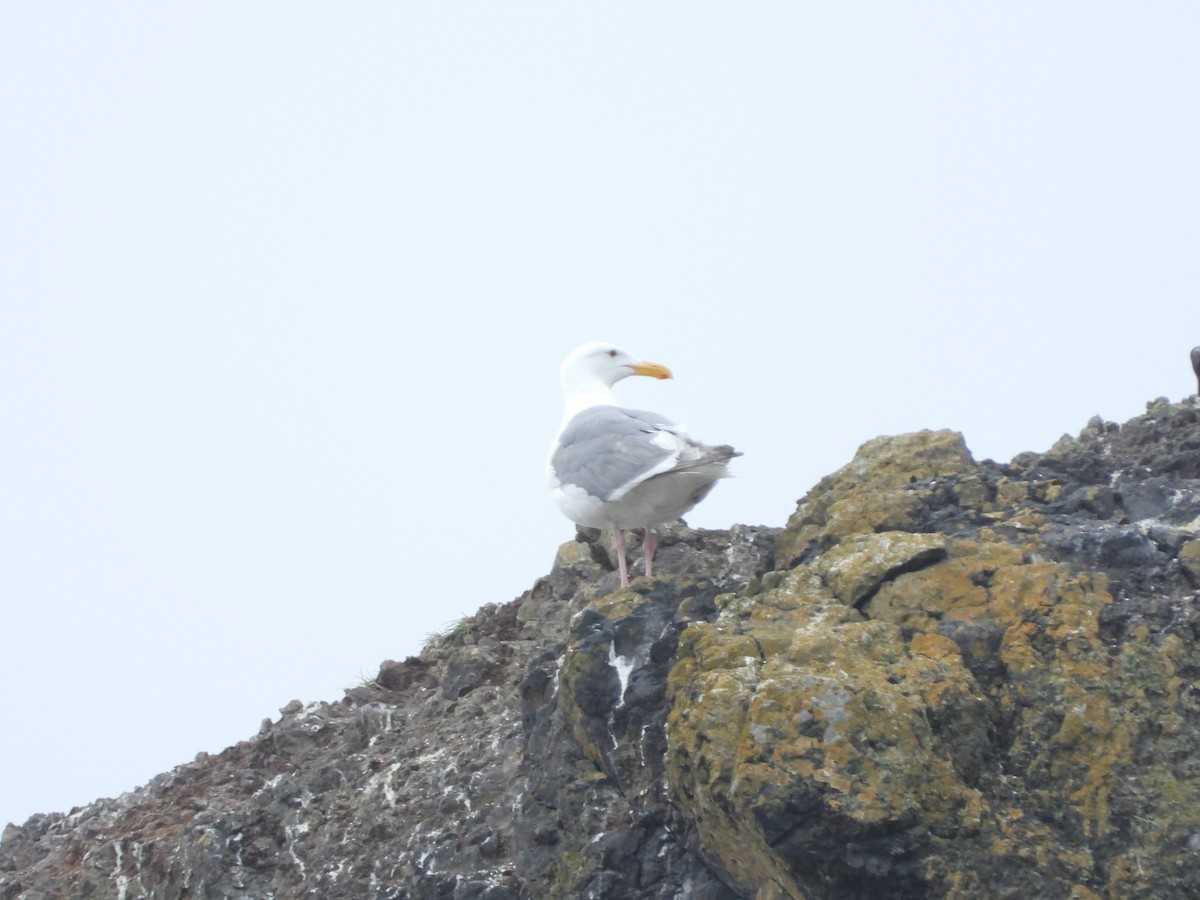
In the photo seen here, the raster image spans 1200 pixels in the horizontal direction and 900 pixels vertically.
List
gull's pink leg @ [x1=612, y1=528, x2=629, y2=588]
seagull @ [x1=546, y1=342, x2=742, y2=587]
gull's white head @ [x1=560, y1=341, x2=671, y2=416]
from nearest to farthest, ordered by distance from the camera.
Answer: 1. seagull @ [x1=546, y1=342, x2=742, y2=587]
2. gull's pink leg @ [x1=612, y1=528, x2=629, y2=588]
3. gull's white head @ [x1=560, y1=341, x2=671, y2=416]

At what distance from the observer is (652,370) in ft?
37.1

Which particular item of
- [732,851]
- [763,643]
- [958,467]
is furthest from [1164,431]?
[732,851]

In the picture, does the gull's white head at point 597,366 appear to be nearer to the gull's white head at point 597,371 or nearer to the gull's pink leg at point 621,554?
the gull's white head at point 597,371

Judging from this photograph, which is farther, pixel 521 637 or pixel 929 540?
pixel 521 637

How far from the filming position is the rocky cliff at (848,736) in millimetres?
5270

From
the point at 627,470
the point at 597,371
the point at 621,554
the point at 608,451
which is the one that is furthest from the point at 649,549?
the point at 597,371

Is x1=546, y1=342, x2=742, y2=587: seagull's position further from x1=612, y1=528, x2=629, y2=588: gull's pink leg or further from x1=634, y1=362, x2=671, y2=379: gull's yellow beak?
x1=634, y1=362, x2=671, y2=379: gull's yellow beak

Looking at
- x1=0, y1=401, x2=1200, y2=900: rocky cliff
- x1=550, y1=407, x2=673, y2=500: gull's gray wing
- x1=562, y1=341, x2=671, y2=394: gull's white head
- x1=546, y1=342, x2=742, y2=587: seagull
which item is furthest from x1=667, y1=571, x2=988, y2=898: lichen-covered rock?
x1=562, y1=341, x2=671, y2=394: gull's white head

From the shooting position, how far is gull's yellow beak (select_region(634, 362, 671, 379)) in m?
11.3

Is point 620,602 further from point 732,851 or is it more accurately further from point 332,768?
point 332,768

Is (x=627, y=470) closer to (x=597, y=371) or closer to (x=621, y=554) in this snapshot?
(x=621, y=554)

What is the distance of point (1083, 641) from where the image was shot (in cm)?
585

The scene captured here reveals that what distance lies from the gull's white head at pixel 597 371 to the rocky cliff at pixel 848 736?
217 centimetres

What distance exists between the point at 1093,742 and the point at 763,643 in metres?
1.43
